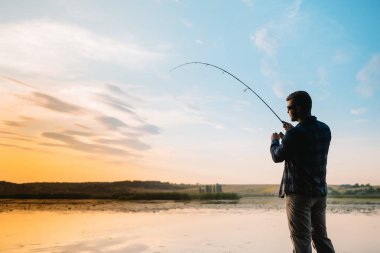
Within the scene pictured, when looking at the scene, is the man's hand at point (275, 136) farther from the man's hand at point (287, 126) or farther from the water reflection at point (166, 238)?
the water reflection at point (166, 238)

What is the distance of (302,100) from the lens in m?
4.48

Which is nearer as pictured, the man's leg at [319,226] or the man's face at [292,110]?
the man's leg at [319,226]

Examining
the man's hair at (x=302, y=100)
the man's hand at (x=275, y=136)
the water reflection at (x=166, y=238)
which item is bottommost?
the water reflection at (x=166, y=238)

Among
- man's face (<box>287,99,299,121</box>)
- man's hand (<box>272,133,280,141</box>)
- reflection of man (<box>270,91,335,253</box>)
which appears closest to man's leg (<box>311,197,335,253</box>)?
reflection of man (<box>270,91,335,253</box>)

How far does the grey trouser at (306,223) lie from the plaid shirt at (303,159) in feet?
0.29

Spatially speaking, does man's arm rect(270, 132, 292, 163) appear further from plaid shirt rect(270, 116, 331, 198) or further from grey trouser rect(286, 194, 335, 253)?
grey trouser rect(286, 194, 335, 253)

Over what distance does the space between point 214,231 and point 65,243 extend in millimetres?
4384

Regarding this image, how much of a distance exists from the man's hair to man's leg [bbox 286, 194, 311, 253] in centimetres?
96

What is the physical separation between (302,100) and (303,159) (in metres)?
0.64

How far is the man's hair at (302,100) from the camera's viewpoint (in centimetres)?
448

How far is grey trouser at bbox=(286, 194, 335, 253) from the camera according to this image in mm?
4207

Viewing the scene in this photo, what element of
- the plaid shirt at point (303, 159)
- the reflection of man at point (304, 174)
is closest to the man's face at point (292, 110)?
the reflection of man at point (304, 174)

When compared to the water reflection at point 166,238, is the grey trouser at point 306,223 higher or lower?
higher

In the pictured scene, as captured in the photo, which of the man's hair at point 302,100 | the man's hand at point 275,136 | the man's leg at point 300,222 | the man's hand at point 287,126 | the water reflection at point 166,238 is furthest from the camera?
the water reflection at point 166,238
